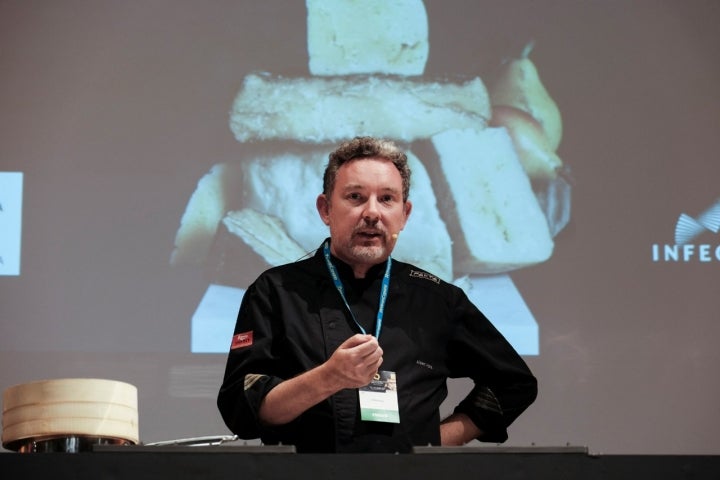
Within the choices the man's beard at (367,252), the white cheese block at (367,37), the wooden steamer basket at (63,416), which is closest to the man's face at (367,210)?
the man's beard at (367,252)

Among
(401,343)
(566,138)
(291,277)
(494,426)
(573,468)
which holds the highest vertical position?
(566,138)

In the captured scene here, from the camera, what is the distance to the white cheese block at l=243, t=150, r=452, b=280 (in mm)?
4410

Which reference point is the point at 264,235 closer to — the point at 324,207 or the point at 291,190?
the point at 291,190

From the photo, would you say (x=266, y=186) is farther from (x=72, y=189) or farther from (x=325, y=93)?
(x=72, y=189)

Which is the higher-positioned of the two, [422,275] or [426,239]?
[426,239]

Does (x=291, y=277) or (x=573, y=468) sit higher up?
(x=291, y=277)

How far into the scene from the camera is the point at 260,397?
244 centimetres

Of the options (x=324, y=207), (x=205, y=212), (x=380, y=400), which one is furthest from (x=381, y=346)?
(x=205, y=212)

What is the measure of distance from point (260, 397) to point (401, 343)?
0.39 meters

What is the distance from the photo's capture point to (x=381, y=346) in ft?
8.63

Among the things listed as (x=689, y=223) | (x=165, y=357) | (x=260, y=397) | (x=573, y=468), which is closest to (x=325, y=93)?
(x=165, y=357)

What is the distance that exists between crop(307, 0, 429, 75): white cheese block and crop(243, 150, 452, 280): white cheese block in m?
0.41

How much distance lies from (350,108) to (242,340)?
6.89ft

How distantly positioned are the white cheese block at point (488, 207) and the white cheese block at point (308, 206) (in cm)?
7
